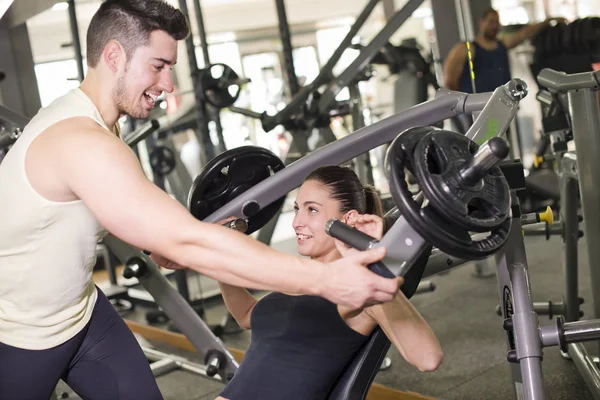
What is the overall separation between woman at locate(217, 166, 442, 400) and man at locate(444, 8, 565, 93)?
188 centimetres

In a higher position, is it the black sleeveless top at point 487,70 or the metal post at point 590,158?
the black sleeveless top at point 487,70

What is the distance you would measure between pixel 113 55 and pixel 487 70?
90.5 inches

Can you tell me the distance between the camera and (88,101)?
1.41 meters

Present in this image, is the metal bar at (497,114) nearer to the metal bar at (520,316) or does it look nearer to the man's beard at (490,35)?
the metal bar at (520,316)

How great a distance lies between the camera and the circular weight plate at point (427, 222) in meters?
1.14

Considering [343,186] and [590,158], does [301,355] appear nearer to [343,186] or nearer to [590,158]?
[343,186]

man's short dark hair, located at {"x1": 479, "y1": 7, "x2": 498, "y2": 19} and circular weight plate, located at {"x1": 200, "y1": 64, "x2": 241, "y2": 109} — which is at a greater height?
man's short dark hair, located at {"x1": 479, "y1": 7, "x2": 498, "y2": 19}

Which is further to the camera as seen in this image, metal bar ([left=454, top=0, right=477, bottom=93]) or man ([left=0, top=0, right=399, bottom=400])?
metal bar ([left=454, top=0, right=477, bottom=93])

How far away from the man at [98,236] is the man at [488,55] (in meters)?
2.15

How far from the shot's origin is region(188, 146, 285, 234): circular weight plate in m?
1.87

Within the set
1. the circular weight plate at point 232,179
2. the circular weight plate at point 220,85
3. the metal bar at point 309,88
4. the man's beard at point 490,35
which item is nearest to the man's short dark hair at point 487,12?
the man's beard at point 490,35

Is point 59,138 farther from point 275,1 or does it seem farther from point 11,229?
point 275,1

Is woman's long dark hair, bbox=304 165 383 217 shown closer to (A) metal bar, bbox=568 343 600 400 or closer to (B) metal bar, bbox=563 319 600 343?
(B) metal bar, bbox=563 319 600 343

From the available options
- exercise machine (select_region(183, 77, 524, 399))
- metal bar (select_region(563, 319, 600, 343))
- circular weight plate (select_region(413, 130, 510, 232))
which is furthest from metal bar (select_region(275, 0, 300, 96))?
circular weight plate (select_region(413, 130, 510, 232))
